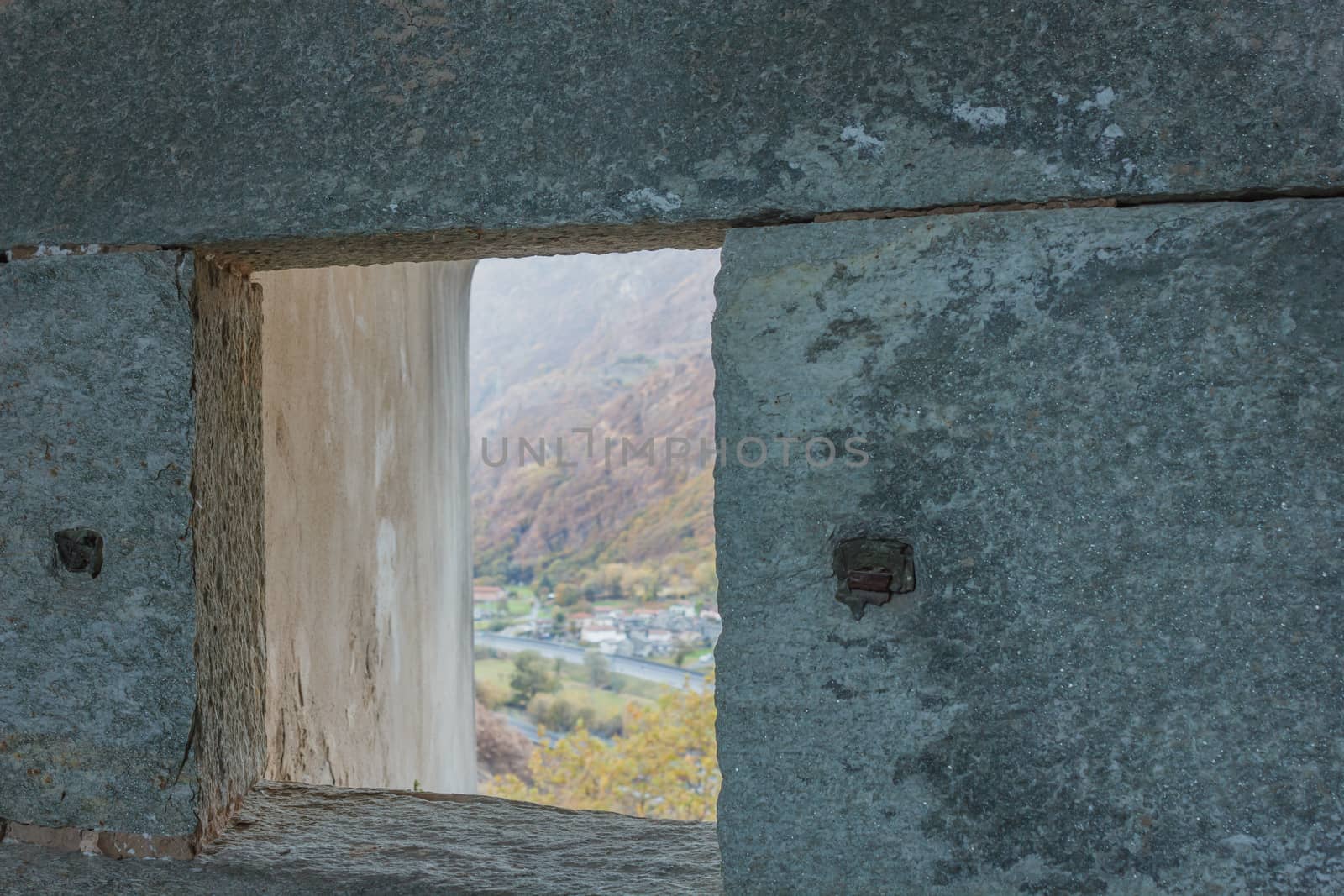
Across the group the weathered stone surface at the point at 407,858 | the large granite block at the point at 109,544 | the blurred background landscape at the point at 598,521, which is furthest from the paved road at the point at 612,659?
the large granite block at the point at 109,544

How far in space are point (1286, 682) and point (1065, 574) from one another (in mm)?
299

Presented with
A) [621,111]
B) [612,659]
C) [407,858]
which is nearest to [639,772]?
[612,659]

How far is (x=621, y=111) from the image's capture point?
140 centimetres

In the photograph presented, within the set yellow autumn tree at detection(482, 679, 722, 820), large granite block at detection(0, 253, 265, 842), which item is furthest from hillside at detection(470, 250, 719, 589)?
large granite block at detection(0, 253, 265, 842)

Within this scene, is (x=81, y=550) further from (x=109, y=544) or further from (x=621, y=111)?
(x=621, y=111)

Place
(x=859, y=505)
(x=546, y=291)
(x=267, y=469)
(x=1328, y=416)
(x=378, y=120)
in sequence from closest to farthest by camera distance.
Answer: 1. (x=1328, y=416)
2. (x=859, y=505)
3. (x=378, y=120)
4. (x=267, y=469)
5. (x=546, y=291)

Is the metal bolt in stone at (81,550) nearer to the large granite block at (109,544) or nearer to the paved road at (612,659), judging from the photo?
the large granite block at (109,544)

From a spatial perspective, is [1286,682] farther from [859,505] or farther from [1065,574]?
[859,505]

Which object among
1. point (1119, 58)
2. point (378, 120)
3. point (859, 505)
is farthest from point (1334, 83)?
point (378, 120)

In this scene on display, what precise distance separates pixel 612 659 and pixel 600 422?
4.69 m

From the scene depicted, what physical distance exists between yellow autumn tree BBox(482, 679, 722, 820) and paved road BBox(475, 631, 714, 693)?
123 inches

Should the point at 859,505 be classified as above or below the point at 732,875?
above

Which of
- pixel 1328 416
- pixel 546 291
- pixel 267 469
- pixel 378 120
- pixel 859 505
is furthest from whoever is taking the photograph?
pixel 546 291

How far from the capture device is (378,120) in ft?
4.80
